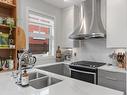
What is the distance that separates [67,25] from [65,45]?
0.61 metres

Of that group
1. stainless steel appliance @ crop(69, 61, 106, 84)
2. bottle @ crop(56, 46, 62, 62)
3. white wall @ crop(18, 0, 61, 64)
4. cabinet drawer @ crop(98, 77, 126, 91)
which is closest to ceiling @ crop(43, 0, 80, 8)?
white wall @ crop(18, 0, 61, 64)

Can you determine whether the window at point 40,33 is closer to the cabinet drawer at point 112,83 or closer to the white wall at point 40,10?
the white wall at point 40,10

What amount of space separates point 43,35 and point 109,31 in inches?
71.1

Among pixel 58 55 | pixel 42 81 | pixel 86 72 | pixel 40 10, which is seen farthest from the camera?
pixel 58 55

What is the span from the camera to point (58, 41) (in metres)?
3.64

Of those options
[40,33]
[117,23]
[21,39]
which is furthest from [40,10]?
[117,23]

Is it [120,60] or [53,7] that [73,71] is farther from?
[53,7]

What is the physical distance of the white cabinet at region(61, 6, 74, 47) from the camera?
329 centimetres

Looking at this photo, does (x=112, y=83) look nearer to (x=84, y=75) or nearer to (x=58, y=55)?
(x=84, y=75)

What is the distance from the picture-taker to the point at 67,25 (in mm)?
3436

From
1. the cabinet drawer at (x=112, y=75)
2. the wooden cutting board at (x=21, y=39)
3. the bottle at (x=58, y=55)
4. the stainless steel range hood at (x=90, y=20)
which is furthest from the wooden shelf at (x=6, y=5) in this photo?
the cabinet drawer at (x=112, y=75)

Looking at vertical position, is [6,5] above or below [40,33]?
above

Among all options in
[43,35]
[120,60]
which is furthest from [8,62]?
[120,60]

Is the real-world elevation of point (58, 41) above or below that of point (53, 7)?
below
